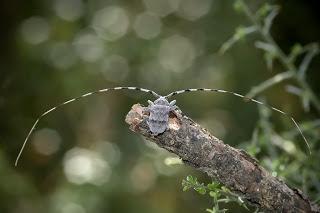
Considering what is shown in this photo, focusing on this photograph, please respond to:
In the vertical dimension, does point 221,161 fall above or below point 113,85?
above

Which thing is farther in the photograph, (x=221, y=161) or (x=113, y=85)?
(x=113, y=85)

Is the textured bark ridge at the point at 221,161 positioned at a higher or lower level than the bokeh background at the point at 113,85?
higher

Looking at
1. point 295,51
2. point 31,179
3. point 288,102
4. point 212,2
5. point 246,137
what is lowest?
point 31,179

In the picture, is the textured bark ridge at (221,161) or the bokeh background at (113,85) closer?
the textured bark ridge at (221,161)

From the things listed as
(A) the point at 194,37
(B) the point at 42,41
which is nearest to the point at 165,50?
(A) the point at 194,37

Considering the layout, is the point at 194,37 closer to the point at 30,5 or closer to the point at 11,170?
the point at 30,5
